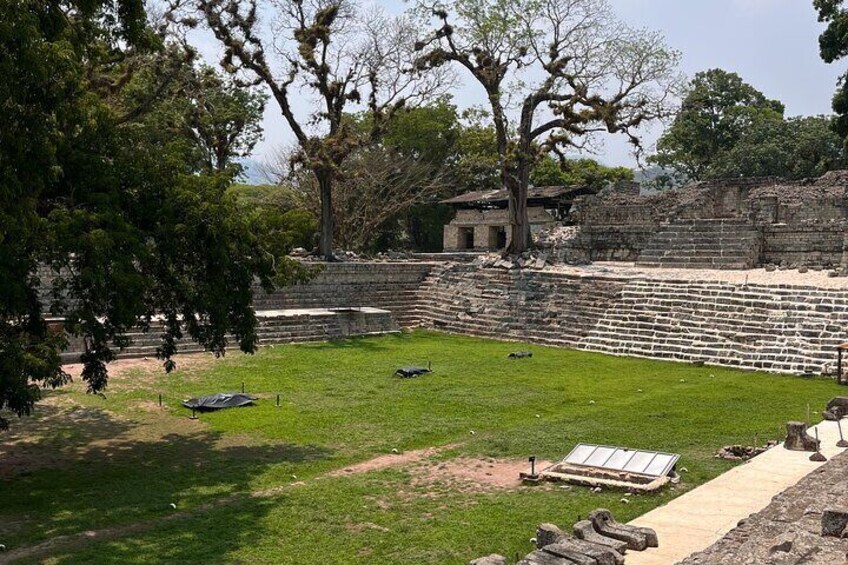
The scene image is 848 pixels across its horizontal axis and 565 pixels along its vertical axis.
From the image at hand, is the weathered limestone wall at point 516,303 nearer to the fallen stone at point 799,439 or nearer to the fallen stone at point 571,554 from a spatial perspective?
the fallen stone at point 799,439

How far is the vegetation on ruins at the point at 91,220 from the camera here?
10117mm

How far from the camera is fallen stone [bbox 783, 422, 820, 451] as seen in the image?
1211 cm

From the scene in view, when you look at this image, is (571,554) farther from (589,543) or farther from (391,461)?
(391,461)

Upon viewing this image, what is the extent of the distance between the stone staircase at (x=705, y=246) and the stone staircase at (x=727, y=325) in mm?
5026

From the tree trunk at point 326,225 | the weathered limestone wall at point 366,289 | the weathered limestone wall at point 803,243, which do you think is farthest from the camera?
the tree trunk at point 326,225

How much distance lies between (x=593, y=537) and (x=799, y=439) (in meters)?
5.48

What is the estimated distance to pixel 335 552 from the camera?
8.69 m

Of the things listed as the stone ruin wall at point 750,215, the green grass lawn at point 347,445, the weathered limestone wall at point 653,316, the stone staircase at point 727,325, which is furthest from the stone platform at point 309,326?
the stone ruin wall at point 750,215

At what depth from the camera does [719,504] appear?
988cm

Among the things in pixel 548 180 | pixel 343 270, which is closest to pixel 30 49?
pixel 343 270

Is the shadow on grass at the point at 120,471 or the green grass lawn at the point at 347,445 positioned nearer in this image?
the green grass lawn at the point at 347,445

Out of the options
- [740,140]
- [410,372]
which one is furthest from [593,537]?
[740,140]

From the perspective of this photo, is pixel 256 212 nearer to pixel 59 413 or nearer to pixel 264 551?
pixel 59 413

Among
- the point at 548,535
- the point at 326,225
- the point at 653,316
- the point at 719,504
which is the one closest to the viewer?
the point at 548,535
